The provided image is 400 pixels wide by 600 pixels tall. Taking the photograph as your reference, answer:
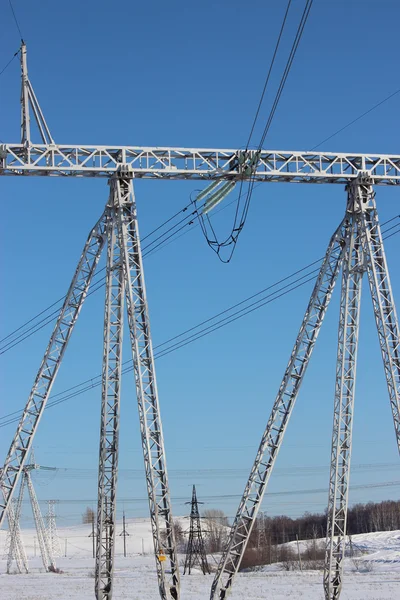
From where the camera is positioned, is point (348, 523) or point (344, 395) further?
point (348, 523)

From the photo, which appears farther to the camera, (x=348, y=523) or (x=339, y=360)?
(x=348, y=523)

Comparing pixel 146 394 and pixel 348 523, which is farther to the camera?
pixel 348 523

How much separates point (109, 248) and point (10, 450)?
786 centimetres

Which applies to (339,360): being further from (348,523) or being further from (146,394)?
(348,523)

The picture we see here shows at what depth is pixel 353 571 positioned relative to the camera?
220ft

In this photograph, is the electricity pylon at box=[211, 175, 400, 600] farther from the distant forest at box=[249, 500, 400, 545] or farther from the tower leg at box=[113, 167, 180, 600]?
the distant forest at box=[249, 500, 400, 545]

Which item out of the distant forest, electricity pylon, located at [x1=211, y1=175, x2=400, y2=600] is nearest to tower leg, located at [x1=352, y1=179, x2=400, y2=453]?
electricity pylon, located at [x1=211, y1=175, x2=400, y2=600]

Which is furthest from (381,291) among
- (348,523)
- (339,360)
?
(348,523)

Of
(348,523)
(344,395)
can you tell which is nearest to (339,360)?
(344,395)

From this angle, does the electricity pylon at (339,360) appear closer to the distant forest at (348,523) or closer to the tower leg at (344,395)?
the tower leg at (344,395)

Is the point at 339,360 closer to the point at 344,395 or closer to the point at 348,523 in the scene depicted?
the point at 344,395

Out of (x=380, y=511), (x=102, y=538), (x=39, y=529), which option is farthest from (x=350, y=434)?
(x=380, y=511)

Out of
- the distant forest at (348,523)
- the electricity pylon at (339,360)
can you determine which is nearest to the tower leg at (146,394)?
the electricity pylon at (339,360)

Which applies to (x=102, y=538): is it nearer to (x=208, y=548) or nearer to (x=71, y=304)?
(x=71, y=304)
